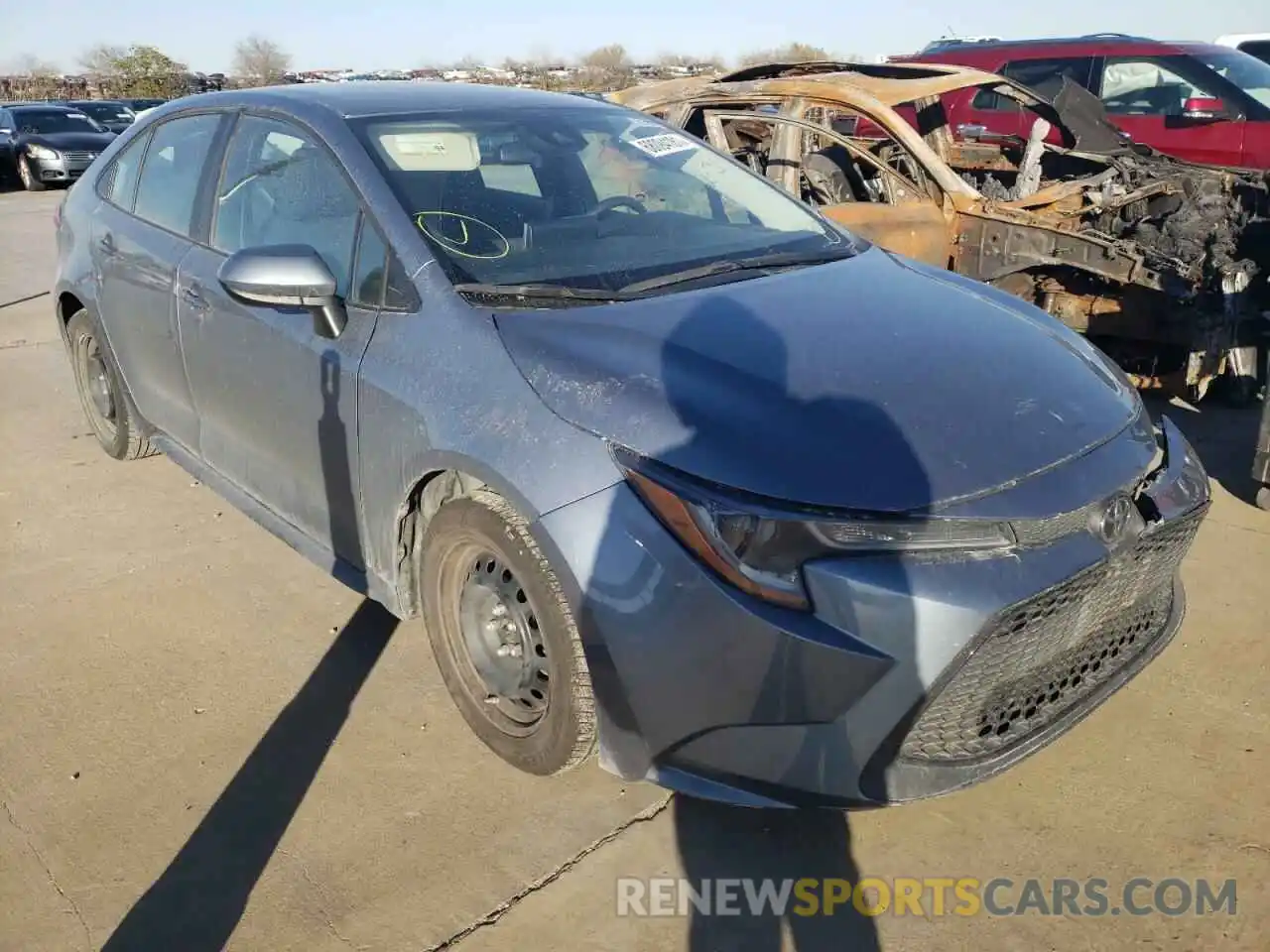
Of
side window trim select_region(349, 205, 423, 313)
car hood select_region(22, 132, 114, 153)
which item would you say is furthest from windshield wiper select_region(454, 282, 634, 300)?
car hood select_region(22, 132, 114, 153)

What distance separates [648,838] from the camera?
2582mm

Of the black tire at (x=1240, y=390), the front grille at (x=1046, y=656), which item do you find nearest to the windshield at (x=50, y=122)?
the black tire at (x=1240, y=390)

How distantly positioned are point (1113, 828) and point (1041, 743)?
44 centimetres

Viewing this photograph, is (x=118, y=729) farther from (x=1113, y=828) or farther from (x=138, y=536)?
(x=1113, y=828)

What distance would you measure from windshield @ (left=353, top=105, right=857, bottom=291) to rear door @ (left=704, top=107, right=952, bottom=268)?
1.47 m

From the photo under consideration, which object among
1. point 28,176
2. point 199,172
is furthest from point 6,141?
point 199,172

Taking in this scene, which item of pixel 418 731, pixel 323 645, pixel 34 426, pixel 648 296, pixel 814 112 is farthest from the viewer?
pixel 814 112

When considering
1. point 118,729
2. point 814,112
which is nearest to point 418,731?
point 118,729

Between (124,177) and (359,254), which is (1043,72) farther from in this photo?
(359,254)

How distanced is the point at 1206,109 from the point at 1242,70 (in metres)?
0.76

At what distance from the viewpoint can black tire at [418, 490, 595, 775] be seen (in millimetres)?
2393

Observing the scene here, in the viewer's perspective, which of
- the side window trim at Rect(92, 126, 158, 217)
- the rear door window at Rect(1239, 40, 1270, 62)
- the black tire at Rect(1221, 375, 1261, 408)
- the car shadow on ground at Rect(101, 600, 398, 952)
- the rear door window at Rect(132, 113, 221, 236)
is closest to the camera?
the car shadow on ground at Rect(101, 600, 398, 952)

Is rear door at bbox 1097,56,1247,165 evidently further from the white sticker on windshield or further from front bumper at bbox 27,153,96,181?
front bumper at bbox 27,153,96,181

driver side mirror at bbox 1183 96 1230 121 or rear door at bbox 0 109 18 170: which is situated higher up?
driver side mirror at bbox 1183 96 1230 121
